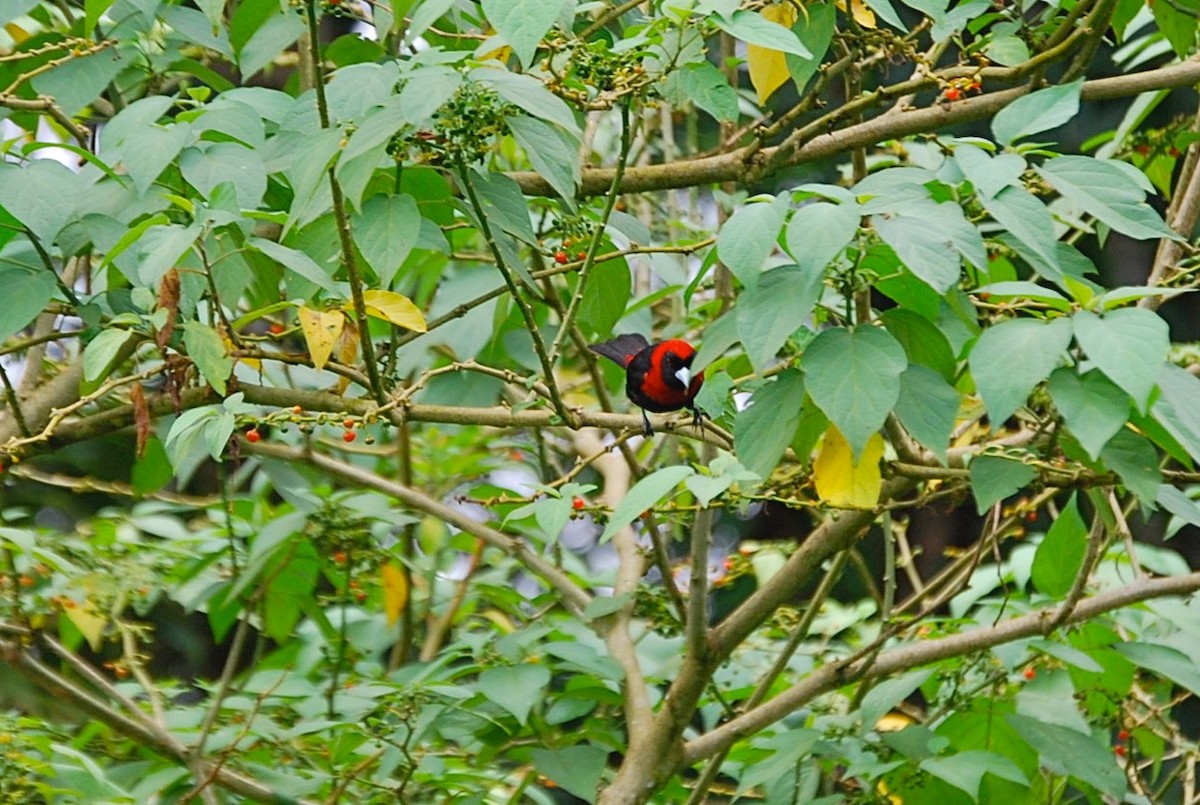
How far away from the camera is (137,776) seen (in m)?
2.44

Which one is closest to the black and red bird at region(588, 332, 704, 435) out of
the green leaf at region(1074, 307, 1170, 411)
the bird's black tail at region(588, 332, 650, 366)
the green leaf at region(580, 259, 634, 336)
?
the bird's black tail at region(588, 332, 650, 366)

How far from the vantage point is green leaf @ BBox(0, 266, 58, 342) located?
66.6 inches

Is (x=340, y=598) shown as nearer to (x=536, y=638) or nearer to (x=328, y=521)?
(x=328, y=521)

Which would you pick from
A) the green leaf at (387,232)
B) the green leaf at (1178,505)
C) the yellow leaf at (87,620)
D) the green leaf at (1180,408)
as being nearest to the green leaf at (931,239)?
the green leaf at (1180,408)

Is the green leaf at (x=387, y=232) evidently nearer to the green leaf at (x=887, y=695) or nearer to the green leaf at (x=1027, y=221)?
the green leaf at (x=1027, y=221)

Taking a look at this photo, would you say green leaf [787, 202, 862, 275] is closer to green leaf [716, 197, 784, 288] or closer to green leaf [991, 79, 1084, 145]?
green leaf [716, 197, 784, 288]

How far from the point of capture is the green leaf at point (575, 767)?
6.97ft

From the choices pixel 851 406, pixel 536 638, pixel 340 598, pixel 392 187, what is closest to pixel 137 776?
pixel 340 598

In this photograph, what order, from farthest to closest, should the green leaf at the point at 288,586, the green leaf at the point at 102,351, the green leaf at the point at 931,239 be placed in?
the green leaf at the point at 288,586, the green leaf at the point at 102,351, the green leaf at the point at 931,239

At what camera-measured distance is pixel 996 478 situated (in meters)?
1.55

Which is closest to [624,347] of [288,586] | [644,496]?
[288,586]

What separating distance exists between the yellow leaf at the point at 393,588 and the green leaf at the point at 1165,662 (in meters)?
1.35

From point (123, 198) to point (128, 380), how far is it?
31 cm

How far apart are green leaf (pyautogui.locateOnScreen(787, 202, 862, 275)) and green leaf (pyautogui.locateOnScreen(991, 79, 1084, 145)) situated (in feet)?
1.04
